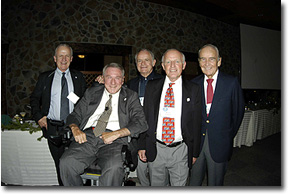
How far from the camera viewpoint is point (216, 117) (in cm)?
169

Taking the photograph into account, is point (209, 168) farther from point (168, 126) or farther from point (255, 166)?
point (255, 166)

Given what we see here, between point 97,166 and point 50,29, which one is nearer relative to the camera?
point 97,166

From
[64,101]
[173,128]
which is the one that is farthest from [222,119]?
[64,101]

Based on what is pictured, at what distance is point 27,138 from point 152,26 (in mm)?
4569

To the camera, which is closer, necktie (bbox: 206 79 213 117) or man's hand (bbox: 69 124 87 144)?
man's hand (bbox: 69 124 87 144)

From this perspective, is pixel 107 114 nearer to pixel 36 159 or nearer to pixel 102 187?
pixel 102 187

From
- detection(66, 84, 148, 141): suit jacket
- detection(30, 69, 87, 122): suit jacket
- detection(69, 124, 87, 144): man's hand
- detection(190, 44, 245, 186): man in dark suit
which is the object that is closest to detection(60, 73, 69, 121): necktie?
detection(30, 69, 87, 122): suit jacket

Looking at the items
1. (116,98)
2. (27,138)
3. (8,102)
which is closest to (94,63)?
(8,102)

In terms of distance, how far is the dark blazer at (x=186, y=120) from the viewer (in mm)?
1646

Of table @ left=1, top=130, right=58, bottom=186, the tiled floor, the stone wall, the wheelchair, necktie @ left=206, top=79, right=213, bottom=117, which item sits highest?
the stone wall

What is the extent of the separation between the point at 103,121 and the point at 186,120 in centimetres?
86

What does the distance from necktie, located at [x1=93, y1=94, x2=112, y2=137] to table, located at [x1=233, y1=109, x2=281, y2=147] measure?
135 inches

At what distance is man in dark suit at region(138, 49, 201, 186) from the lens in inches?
65.1

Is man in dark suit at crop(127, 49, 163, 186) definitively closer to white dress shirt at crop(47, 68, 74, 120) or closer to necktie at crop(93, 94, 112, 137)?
necktie at crop(93, 94, 112, 137)
